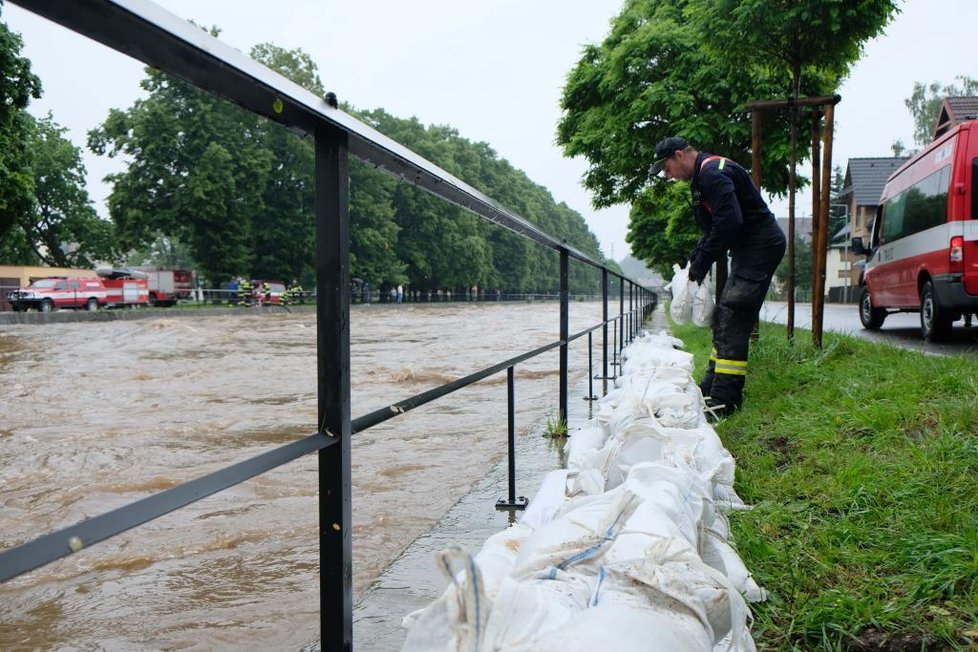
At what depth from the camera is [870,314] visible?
1125 cm

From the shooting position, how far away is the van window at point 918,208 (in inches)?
321

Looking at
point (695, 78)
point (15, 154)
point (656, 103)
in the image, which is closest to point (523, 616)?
point (656, 103)

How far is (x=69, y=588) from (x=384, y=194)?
6.17 ft

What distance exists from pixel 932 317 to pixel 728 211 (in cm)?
515

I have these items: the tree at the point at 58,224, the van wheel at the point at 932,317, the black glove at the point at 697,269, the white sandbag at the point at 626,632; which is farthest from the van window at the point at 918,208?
the tree at the point at 58,224

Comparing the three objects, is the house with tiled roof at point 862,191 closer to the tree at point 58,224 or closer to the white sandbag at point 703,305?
the tree at point 58,224

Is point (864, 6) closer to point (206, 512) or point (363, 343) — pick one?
point (206, 512)

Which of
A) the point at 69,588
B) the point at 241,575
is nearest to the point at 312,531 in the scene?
the point at 241,575

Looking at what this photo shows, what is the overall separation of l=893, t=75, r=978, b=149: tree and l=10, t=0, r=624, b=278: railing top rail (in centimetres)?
4478

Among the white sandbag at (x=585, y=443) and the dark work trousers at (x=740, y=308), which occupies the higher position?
the dark work trousers at (x=740, y=308)

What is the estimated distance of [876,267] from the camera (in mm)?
10531

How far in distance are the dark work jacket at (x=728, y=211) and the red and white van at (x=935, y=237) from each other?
161 inches

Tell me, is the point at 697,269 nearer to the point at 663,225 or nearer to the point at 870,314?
the point at 870,314

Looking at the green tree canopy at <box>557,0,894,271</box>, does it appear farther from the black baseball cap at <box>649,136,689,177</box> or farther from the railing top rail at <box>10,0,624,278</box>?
the railing top rail at <box>10,0,624,278</box>
